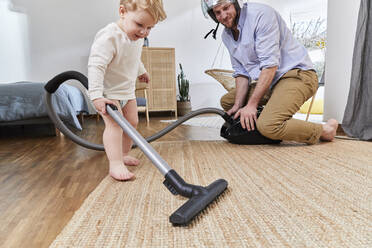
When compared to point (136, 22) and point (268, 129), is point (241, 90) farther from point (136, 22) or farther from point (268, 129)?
point (136, 22)

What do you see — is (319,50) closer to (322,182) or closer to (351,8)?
(351,8)

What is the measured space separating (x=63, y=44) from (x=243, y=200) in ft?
13.1

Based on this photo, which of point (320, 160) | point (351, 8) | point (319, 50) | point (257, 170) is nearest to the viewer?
point (257, 170)

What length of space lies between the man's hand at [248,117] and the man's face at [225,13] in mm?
455

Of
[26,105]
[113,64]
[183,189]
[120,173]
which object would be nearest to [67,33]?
[26,105]

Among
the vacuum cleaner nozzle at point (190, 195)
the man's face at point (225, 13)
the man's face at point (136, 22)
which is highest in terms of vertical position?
the man's face at point (225, 13)

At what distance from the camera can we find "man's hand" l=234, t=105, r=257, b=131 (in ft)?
4.75

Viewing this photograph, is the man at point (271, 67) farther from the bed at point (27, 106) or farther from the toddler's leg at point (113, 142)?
the bed at point (27, 106)

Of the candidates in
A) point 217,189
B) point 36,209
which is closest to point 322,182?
point 217,189

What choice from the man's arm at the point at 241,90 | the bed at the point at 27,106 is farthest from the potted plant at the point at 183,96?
the man's arm at the point at 241,90

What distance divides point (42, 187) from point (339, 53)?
87.5 inches

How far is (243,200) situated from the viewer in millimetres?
740

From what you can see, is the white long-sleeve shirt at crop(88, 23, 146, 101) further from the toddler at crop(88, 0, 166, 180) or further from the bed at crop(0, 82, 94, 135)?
the bed at crop(0, 82, 94, 135)

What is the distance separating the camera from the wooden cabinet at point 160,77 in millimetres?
3510
